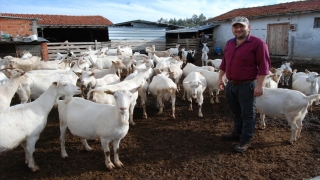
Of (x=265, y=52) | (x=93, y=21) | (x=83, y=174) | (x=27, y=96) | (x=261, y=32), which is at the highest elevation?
(x=93, y=21)

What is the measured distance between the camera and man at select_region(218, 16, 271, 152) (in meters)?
4.04

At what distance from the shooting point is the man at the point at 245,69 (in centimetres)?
404

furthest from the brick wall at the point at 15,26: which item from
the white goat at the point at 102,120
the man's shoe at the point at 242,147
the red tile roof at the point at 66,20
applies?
the man's shoe at the point at 242,147

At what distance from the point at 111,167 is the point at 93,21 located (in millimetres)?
27160

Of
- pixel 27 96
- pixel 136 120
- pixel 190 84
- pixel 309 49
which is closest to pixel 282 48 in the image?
pixel 309 49

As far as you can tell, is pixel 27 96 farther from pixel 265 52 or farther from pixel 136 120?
pixel 265 52

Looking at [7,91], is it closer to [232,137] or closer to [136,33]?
[232,137]

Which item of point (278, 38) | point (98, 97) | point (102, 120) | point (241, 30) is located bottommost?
point (102, 120)

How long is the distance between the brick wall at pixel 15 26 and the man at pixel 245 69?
18757mm

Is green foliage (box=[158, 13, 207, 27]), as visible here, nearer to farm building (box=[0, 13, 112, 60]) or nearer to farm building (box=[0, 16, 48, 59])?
farm building (box=[0, 13, 112, 60])

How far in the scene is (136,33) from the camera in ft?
84.4

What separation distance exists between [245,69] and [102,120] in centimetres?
278

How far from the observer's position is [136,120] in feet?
22.4

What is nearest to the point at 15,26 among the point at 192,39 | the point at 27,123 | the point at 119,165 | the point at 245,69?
the point at 192,39
